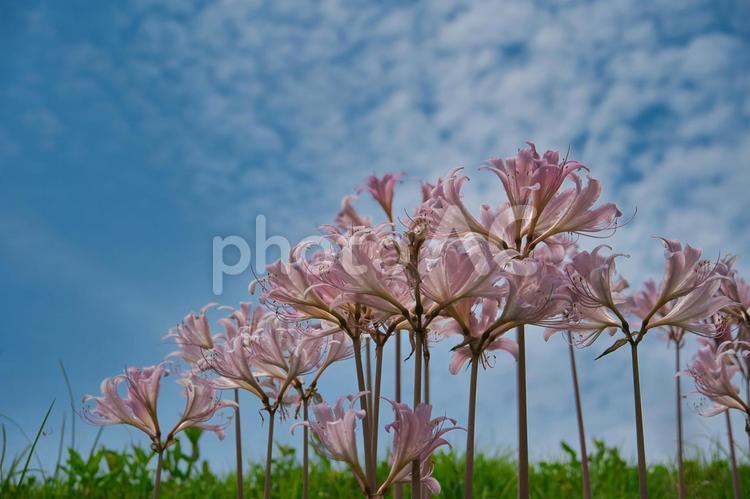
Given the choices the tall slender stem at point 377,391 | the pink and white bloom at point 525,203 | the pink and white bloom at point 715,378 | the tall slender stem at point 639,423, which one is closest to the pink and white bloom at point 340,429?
the tall slender stem at point 377,391

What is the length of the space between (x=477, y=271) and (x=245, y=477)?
648 centimetres

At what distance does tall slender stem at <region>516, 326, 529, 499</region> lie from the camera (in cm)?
315

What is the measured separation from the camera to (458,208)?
3178 mm

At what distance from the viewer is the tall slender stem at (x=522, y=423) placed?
3154 mm

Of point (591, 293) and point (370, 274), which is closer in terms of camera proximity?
point (370, 274)

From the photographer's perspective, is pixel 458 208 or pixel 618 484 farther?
pixel 618 484

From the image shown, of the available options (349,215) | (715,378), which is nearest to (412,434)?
(715,378)

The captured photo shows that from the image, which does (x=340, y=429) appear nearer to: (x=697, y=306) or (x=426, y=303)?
(x=426, y=303)

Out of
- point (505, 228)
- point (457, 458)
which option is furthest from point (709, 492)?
point (505, 228)

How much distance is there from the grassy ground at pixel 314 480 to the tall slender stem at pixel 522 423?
300cm

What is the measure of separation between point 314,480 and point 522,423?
462 cm

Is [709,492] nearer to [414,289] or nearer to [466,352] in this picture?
[466,352]

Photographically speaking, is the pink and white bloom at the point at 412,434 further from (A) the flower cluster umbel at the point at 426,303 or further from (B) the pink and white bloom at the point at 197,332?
(B) the pink and white bloom at the point at 197,332

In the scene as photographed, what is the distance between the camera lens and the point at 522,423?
3.27 metres
